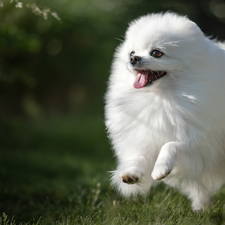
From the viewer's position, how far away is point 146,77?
2.22 metres

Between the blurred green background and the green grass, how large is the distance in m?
0.01

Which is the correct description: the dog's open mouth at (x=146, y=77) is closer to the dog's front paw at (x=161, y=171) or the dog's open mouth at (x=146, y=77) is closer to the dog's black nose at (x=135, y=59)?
the dog's black nose at (x=135, y=59)

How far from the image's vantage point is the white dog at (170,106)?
205 centimetres

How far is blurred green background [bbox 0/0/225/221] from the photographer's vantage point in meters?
3.18

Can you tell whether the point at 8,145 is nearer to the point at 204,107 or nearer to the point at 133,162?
the point at 133,162

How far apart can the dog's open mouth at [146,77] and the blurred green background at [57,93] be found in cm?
49

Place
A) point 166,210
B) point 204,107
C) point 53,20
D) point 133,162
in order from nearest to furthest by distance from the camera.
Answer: point 204,107 < point 133,162 < point 166,210 < point 53,20

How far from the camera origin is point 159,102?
7.00 feet

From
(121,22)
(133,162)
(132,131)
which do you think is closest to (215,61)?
(132,131)

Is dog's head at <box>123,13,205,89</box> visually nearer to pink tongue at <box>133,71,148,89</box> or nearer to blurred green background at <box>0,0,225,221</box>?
pink tongue at <box>133,71,148,89</box>

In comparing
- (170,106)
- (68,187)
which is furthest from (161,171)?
(68,187)

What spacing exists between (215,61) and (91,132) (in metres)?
4.31

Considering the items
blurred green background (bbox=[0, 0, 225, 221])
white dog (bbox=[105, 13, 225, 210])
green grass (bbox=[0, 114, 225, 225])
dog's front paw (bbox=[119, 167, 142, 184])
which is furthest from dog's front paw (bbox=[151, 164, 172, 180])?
blurred green background (bbox=[0, 0, 225, 221])

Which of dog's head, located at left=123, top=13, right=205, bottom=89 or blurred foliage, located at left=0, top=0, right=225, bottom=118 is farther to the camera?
blurred foliage, located at left=0, top=0, right=225, bottom=118
